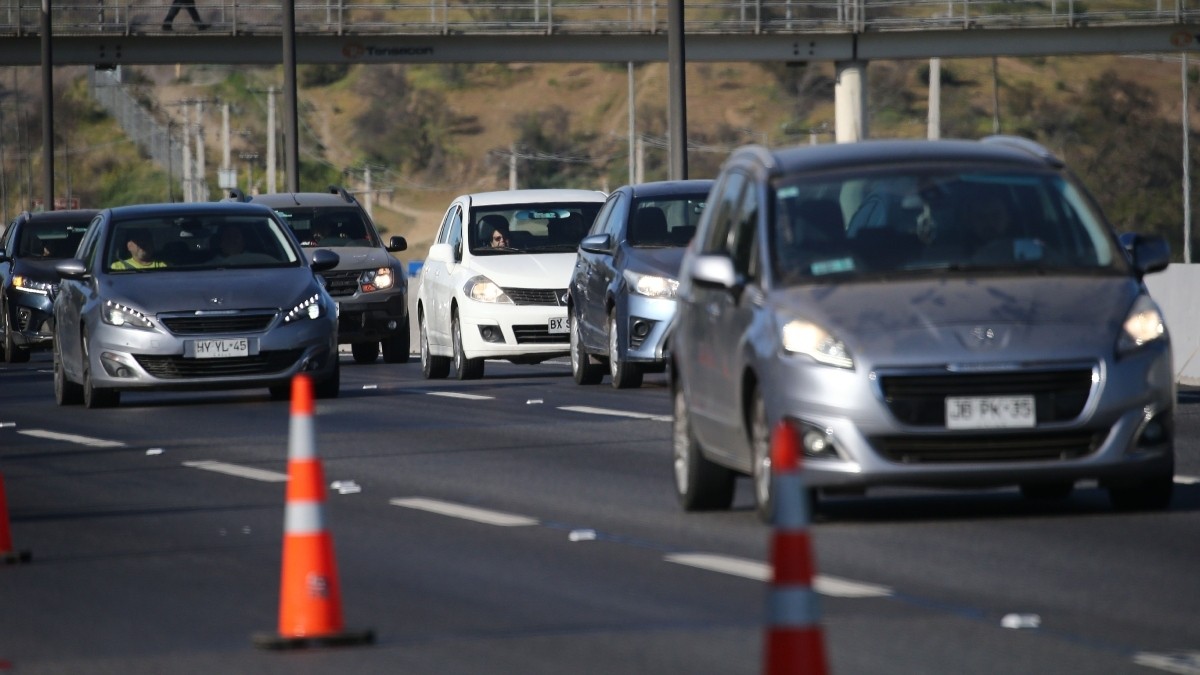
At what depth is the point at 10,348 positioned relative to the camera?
112ft

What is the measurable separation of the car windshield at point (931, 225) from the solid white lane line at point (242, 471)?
395 centimetres

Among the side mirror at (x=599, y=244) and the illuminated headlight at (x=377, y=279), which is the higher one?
the side mirror at (x=599, y=244)

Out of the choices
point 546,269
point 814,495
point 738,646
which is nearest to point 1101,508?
point 814,495

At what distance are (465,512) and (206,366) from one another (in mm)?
8888

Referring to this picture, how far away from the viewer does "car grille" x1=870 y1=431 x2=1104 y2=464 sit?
33.7ft

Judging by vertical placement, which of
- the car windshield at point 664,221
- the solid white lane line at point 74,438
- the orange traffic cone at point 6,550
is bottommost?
the solid white lane line at point 74,438

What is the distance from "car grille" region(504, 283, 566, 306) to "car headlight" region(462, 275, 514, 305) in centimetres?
13

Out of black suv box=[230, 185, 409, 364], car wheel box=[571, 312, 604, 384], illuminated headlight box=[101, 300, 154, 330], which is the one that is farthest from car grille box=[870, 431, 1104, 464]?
black suv box=[230, 185, 409, 364]

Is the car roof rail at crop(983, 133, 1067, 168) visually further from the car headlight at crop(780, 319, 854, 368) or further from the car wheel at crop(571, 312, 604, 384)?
the car wheel at crop(571, 312, 604, 384)

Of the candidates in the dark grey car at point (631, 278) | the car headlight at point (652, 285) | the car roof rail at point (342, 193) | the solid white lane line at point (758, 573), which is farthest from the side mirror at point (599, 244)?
the solid white lane line at point (758, 573)

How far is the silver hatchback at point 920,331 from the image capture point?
1026 cm

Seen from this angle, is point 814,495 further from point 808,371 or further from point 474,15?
point 474,15

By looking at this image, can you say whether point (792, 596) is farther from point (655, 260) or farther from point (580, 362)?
point (580, 362)

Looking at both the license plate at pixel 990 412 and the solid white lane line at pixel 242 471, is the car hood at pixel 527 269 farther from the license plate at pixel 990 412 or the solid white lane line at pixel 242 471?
the license plate at pixel 990 412
